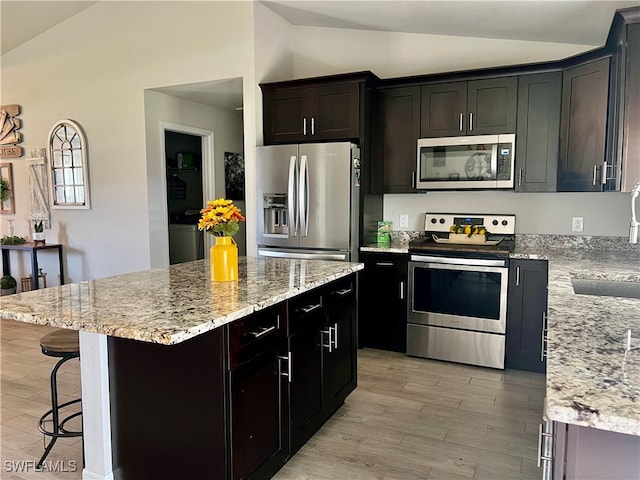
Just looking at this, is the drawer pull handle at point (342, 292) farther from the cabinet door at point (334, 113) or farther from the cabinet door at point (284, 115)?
the cabinet door at point (284, 115)

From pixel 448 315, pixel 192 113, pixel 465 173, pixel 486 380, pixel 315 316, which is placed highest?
pixel 192 113

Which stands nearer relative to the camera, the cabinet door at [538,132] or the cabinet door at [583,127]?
the cabinet door at [583,127]

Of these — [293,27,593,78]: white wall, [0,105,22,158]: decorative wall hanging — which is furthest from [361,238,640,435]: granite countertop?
[0,105,22,158]: decorative wall hanging

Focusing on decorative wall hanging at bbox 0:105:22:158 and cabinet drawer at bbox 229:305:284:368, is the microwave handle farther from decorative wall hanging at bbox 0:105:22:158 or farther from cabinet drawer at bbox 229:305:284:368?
decorative wall hanging at bbox 0:105:22:158

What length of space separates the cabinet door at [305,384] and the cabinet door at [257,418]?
100 mm

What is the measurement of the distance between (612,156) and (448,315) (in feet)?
5.13

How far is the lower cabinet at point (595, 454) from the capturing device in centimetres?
94

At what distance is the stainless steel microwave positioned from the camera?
3543mm

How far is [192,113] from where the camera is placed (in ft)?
17.2

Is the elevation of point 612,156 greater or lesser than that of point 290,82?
lesser

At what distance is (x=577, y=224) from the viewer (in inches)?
146

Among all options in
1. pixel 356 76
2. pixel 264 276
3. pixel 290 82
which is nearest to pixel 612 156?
pixel 356 76

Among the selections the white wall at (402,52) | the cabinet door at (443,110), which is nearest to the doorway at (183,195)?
the white wall at (402,52)

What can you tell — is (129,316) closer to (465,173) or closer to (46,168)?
(465,173)
